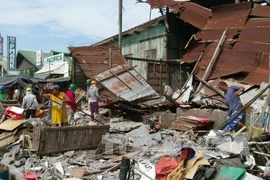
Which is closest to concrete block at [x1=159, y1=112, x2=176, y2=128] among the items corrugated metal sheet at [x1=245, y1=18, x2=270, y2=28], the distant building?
corrugated metal sheet at [x1=245, y1=18, x2=270, y2=28]

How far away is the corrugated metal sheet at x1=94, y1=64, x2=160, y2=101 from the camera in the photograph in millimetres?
13406

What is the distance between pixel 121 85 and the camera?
13750 mm

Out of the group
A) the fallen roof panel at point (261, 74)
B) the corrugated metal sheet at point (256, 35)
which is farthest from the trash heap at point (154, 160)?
the corrugated metal sheet at point (256, 35)

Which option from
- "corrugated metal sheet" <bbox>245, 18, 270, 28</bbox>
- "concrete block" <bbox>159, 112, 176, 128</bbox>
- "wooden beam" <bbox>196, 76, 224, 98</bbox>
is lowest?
"concrete block" <bbox>159, 112, 176, 128</bbox>

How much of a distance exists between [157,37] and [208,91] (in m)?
6.14

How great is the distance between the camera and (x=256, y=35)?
12.4 metres

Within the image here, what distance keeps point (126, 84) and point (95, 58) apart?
320 centimetres

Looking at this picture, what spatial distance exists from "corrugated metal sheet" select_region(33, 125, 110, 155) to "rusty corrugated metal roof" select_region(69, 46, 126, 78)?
782cm

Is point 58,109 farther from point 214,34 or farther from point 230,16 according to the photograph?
point 230,16

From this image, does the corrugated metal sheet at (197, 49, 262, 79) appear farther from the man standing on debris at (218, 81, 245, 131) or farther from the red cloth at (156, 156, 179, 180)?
the red cloth at (156, 156, 179, 180)

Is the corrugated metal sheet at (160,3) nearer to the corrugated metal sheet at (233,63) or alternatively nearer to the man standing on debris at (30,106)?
the corrugated metal sheet at (233,63)

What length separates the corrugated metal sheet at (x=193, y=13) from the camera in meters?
14.9

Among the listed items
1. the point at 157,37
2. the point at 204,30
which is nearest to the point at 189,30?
the point at 157,37

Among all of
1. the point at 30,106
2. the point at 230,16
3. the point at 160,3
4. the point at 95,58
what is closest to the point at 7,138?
the point at 30,106
